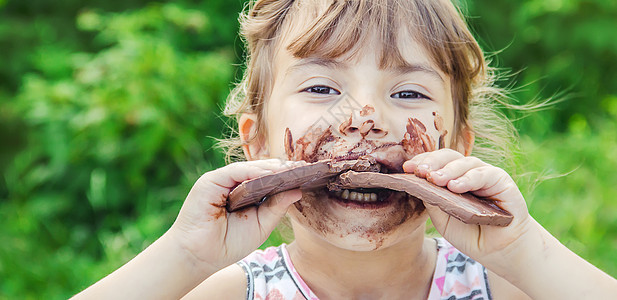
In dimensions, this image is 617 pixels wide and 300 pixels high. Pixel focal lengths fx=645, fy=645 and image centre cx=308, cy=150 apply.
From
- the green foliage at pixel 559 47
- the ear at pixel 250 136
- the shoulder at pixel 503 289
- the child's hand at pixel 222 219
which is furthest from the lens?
the green foliage at pixel 559 47

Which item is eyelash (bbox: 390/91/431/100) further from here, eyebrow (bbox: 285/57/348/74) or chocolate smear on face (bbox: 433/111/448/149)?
eyebrow (bbox: 285/57/348/74)

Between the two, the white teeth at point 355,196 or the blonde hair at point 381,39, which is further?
the blonde hair at point 381,39

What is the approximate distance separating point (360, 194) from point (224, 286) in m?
0.59

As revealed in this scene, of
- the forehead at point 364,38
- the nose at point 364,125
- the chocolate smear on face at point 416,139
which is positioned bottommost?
the chocolate smear on face at point 416,139

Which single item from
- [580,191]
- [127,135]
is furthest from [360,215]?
[580,191]

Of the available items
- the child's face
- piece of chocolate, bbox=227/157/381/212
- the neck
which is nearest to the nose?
the child's face

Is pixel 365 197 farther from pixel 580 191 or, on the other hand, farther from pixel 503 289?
pixel 580 191

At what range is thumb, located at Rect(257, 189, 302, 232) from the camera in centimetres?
179

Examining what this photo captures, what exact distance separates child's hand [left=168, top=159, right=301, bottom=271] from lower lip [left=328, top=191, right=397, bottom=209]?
12cm

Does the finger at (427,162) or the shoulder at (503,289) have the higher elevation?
the finger at (427,162)

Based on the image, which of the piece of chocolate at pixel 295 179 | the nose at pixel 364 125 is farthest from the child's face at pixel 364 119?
→ the piece of chocolate at pixel 295 179

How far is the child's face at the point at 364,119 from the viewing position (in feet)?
5.93

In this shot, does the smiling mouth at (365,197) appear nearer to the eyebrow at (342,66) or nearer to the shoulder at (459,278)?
the eyebrow at (342,66)

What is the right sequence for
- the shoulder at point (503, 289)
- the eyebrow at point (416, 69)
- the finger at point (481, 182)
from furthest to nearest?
the shoulder at point (503, 289) → the eyebrow at point (416, 69) → the finger at point (481, 182)
